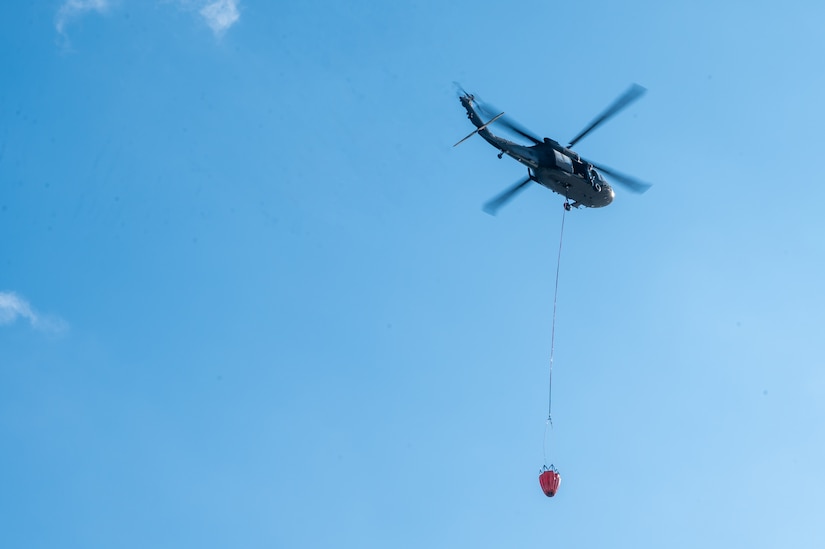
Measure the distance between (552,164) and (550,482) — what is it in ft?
46.9

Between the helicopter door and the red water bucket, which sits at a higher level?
the helicopter door

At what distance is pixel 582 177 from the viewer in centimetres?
5100

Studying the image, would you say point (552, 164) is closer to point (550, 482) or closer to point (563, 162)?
point (563, 162)

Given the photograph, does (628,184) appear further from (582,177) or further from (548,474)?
(548,474)

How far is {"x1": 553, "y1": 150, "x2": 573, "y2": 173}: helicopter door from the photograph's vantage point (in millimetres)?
50000

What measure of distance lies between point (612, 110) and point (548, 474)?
55.1 ft

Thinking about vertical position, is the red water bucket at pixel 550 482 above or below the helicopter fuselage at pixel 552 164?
below

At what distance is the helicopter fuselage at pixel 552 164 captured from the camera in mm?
49312

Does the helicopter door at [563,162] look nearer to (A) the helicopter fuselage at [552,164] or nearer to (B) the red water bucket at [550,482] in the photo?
(A) the helicopter fuselage at [552,164]

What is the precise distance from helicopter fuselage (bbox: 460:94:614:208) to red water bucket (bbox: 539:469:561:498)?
44.1ft

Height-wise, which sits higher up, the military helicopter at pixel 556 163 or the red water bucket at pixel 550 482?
the military helicopter at pixel 556 163

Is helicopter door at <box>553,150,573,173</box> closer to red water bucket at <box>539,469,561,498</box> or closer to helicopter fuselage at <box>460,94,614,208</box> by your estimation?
helicopter fuselage at <box>460,94,614,208</box>

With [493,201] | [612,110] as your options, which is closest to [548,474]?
[493,201]

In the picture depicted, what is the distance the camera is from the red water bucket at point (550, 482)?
149 ft
